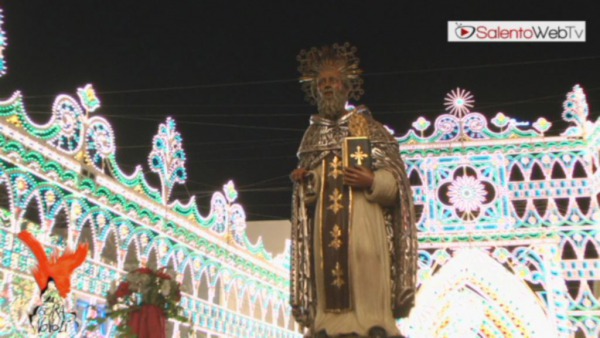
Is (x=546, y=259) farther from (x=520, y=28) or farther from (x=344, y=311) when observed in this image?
(x=344, y=311)

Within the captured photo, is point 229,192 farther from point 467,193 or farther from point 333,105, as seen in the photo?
point 333,105

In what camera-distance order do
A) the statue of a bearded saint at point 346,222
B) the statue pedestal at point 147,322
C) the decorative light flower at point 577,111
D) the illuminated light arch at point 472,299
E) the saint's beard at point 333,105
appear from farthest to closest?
1. the decorative light flower at point 577,111
2. the illuminated light arch at point 472,299
3. the statue pedestal at point 147,322
4. the saint's beard at point 333,105
5. the statue of a bearded saint at point 346,222

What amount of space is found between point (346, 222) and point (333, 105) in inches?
28.5

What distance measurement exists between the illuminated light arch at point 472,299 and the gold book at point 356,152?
8.86 m

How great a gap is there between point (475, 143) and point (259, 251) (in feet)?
16.9

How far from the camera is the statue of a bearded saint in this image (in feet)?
12.8

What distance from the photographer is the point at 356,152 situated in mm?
4016

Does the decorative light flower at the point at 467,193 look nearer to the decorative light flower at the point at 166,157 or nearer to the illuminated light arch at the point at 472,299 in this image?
the illuminated light arch at the point at 472,299

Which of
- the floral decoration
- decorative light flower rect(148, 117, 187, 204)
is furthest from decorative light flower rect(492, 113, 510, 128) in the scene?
the floral decoration

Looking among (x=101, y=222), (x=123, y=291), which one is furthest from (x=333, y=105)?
(x=101, y=222)

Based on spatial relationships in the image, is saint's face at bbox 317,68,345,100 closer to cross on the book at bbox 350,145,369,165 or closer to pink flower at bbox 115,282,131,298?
cross on the book at bbox 350,145,369,165

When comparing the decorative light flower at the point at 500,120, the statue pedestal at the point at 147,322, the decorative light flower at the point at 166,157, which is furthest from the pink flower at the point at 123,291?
the decorative light flower at the point at 500,120

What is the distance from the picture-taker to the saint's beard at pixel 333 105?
14.1 feet

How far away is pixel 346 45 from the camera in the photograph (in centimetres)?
438
